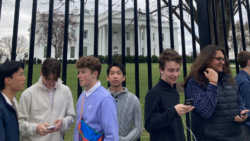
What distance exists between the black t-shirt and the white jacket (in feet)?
2.69

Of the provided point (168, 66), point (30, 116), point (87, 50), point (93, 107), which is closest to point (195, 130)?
point (168, 66)

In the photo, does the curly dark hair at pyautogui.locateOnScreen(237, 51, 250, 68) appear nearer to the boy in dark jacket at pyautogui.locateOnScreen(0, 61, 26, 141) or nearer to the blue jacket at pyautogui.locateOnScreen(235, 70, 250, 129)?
the blue jacket at pyautogui.locateOnScreen(235, 70, 250, 129)

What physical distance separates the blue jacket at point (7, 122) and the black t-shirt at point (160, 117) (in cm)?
114

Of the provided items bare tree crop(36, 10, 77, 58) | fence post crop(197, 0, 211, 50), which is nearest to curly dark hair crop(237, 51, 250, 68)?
fence post crop(197, 0, 211, 50)

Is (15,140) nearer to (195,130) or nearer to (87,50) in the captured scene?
(195,130)

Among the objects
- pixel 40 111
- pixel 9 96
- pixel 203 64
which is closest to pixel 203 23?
pixel 203 64

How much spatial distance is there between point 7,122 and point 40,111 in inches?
14.2

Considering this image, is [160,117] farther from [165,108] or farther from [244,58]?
[244,58]

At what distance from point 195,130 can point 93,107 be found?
123 centimetres

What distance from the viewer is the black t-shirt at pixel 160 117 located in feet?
5.29

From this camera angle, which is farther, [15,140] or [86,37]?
[86,37]

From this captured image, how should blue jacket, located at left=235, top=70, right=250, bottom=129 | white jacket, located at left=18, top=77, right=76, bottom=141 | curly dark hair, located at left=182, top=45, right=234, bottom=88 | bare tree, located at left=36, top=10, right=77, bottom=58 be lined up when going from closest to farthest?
white jacket, located at left=18, top=77, right=76, bottom=141 → curly dark hair, located at left=182, top=45, right=234, bottom=88 → blue jacket, located at left=235, top=70, right=250, bottom=129 → bare tree, located at left=36, top=10, right=77, bottom=58

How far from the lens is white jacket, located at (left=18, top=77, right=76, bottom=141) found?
1653 mm

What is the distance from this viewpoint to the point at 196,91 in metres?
1.88
